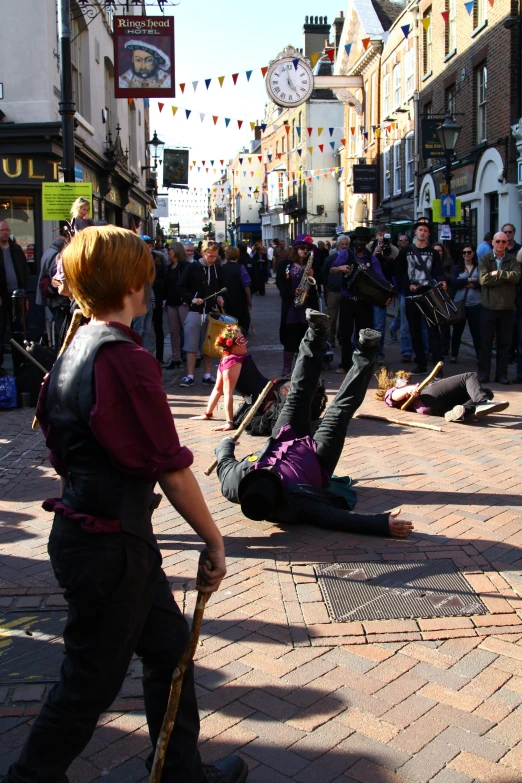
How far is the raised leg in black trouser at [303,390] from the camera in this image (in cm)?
564

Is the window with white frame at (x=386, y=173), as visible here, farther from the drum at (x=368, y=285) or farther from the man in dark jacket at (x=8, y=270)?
the man in dark jacket at (x=8, y=270)

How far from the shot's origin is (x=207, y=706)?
3045 mm

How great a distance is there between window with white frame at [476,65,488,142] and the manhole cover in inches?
676

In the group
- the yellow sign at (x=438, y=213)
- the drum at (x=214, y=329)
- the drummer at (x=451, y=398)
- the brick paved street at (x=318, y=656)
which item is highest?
the yellow sign at (x=438, y=213)

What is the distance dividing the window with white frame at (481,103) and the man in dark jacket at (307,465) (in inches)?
613

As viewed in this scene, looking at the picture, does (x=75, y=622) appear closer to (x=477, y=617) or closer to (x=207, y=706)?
(x=207, y=706)

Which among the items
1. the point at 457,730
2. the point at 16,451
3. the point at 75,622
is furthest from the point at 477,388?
the point at 75,622

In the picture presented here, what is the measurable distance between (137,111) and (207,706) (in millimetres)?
27341

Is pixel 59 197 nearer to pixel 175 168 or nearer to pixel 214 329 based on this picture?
pixel 214 329

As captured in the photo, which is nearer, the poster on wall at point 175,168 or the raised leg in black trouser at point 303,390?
the raised leg in black trouser at point 303,390

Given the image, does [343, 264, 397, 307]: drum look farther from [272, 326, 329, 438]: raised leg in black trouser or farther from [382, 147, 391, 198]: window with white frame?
[382, 147, 391, 198]: window with white frame

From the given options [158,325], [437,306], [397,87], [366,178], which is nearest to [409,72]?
[397,87]

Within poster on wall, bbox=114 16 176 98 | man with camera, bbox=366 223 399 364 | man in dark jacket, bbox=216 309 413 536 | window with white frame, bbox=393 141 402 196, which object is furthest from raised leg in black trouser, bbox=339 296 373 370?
window with white frame, bbox=393 141 402 196

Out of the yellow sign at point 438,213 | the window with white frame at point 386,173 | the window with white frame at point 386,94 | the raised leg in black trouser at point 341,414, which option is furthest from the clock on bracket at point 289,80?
the raised leg in black trouser at point 341,414
